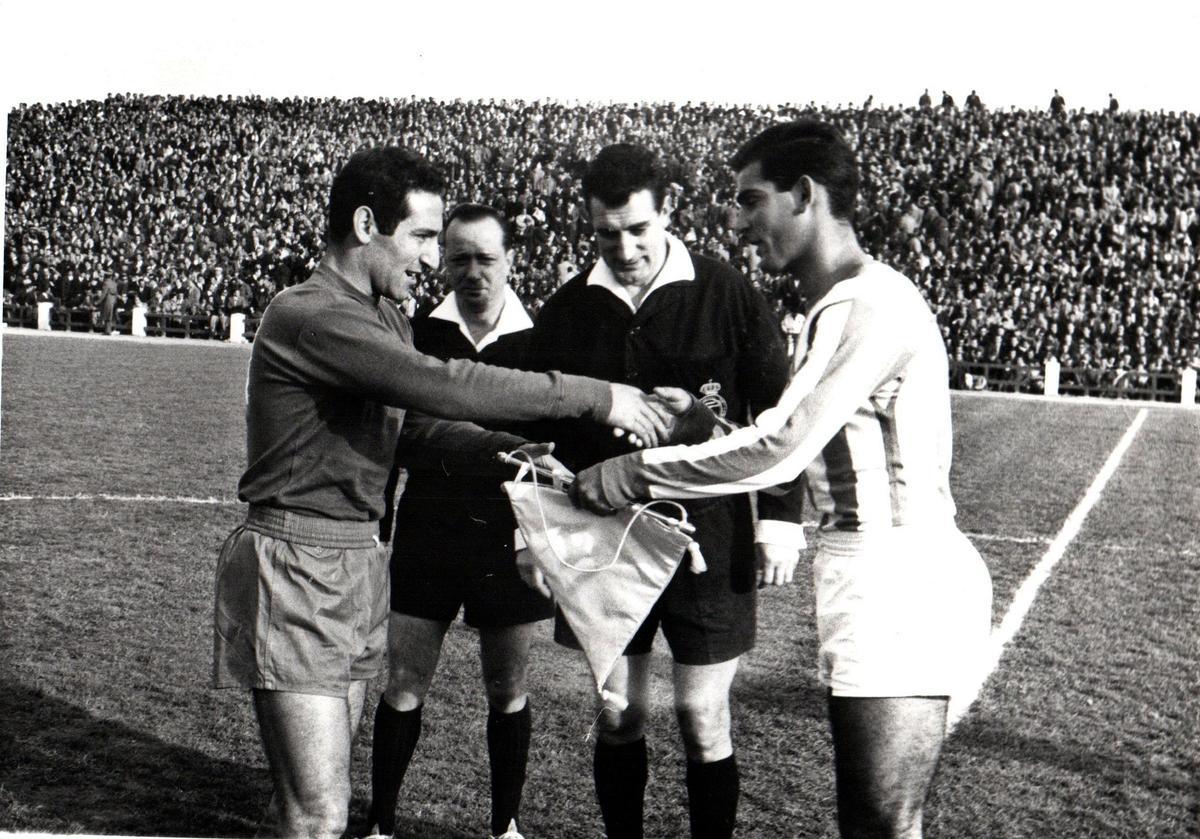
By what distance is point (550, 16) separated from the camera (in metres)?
3.78

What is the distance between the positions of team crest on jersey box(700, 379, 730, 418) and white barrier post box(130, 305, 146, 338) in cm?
286

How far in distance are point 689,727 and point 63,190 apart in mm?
2693

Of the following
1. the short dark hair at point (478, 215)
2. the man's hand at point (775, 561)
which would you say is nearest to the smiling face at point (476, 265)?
the short dark hair at point (478, 215)

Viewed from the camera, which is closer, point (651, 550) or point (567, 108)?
point (651, 550)

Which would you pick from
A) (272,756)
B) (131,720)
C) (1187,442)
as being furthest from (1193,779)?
(1187,442)

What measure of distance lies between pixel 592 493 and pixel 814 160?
668 mm

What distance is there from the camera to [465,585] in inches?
123

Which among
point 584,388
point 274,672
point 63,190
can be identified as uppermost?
point 63,190

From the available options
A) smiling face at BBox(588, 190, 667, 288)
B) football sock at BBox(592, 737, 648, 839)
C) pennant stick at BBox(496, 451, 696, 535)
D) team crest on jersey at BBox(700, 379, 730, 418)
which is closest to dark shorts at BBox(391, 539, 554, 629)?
football sock at BBox(592, 737, 648, 839)

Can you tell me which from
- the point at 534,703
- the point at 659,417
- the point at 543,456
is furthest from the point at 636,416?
the point at 534,703

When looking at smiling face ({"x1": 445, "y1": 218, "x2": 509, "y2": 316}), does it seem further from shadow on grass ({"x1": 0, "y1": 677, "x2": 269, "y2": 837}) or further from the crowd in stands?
shadow on grass ({"x1": 0, "y1": 677, "x2": 269, "y2": 837})

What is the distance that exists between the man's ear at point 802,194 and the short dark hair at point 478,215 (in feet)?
3.49

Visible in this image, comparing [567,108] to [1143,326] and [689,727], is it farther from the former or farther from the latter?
[1143,326]

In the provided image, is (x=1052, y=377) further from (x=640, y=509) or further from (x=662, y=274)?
(x=640, y=509)
